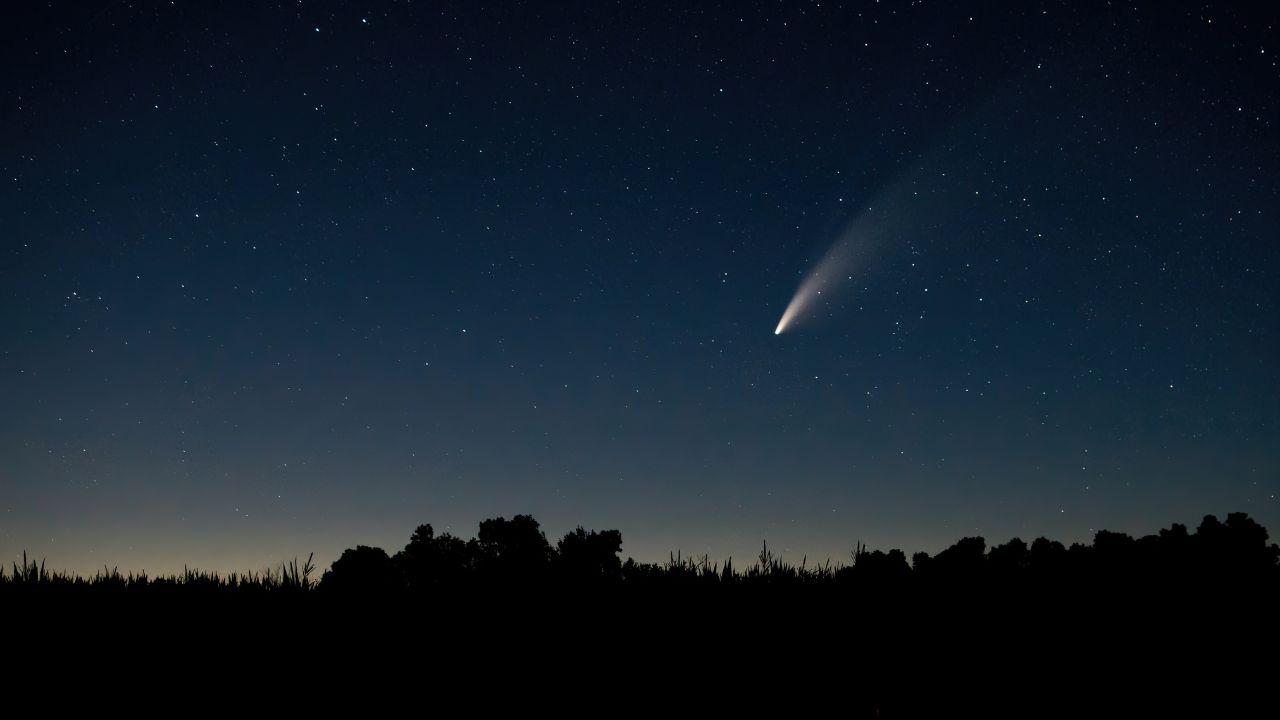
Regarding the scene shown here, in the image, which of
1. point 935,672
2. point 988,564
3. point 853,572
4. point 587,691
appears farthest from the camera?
point 988,564

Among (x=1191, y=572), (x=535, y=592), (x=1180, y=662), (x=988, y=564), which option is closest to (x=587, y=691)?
(x=535, y=592)

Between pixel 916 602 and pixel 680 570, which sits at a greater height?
pixel 680 570

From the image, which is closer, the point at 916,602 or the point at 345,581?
the point at 345,581

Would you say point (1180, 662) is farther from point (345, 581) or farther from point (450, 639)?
point (345, 581)

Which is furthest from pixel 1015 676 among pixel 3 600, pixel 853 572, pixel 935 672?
pixel 3 600

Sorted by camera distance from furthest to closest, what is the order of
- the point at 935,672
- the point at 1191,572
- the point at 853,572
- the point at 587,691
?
the point at 1191,572 < the point at 853,572 < the point at 935,672 < the point at 587,691

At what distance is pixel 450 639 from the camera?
461cm

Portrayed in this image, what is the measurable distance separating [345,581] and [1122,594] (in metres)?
6.06

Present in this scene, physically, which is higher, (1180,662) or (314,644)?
(314,644)

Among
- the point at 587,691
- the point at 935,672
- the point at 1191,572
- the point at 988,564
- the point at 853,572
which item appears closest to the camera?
the point at 587,691

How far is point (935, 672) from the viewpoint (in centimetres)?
497

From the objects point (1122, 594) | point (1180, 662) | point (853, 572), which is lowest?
point (1180, 662)

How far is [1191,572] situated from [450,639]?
23.7 ft

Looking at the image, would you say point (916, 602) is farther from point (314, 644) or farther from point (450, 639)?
point (314, 644)
